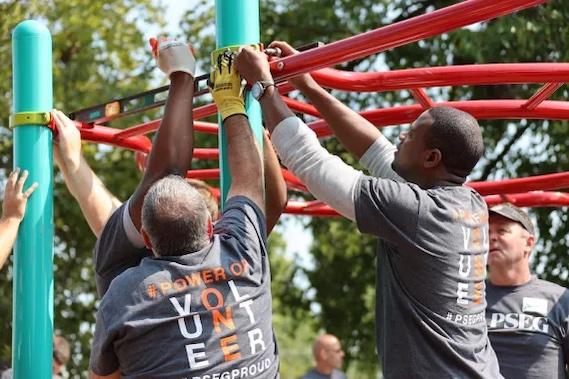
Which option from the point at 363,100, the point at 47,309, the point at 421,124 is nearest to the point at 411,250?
the point at 421,124

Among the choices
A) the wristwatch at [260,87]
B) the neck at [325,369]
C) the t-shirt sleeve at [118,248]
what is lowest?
the neck at [325,369]

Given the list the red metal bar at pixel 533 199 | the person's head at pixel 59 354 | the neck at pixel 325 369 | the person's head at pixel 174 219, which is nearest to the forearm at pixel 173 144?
the person's head at pixel 174 219

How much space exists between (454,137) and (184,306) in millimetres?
1015

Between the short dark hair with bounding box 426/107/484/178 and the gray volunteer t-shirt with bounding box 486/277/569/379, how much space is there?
1.78 metres

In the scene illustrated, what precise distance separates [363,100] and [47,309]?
293 inches

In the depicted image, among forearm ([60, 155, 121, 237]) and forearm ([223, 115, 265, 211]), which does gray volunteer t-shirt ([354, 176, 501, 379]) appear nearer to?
forearm ([223, 115, 265, 211])

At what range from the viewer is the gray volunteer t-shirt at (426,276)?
3.29 m

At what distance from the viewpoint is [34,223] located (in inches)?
147

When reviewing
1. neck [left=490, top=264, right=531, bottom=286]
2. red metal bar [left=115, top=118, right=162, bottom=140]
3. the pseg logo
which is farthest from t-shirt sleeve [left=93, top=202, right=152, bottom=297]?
neck [left=490, top=264, right=531, bottom=286]

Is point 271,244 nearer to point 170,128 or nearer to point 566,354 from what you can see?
point 566,354

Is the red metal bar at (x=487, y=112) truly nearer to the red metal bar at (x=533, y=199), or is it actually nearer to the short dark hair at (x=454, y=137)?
the short dark hair at (x=454, y=137)

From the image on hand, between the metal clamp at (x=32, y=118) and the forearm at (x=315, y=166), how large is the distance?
2.82ft

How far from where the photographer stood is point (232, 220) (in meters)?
3.19

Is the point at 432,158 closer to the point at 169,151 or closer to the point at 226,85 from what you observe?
the point at 226,85
